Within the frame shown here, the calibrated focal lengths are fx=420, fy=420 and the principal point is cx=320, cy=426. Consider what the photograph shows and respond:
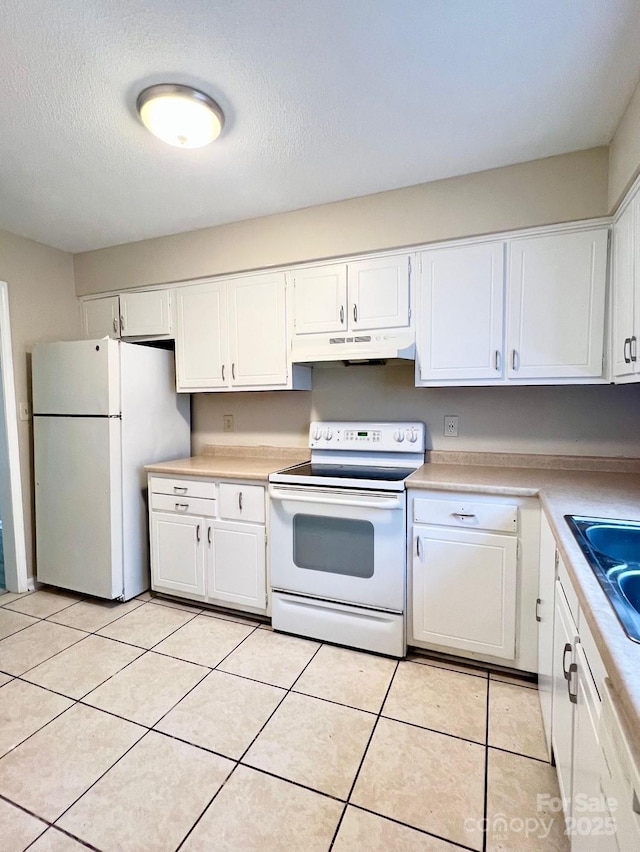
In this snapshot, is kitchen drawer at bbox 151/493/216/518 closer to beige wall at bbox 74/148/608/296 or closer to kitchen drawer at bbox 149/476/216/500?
kitchen drawer at bbox 149/476/216/500

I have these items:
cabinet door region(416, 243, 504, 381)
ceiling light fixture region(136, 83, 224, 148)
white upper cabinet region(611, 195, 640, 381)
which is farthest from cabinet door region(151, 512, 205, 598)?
white upper cabinet region(611, 195, 640, 381)

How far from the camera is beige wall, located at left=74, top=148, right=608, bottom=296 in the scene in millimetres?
1890

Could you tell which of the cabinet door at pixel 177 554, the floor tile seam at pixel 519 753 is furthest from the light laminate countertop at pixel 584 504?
the cabinet door at pixel 177 554

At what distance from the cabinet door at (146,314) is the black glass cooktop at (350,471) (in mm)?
1351

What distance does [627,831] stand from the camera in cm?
61

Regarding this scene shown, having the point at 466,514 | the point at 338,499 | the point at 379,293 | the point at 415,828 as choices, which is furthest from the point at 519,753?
the point at 379,293

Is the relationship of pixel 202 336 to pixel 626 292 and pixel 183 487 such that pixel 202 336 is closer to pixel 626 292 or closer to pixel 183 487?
pixel 183 487

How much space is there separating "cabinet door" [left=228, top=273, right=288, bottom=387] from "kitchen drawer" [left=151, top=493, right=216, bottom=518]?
76cm

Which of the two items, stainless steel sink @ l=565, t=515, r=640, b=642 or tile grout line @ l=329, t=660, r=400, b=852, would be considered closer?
stainless steel sink @ l=565, t=515, r=640, b=642

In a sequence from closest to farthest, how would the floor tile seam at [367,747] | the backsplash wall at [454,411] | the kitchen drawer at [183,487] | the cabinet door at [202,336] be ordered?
the floor tile seam at [367,747]
the backsplash wall at [454,411]
the kitchen drawer at [183,487]
the cabinet door at [202,336]

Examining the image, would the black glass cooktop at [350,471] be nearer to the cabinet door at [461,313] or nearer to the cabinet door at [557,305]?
the cabinet door at [461,313]

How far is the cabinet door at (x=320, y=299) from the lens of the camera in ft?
7.74

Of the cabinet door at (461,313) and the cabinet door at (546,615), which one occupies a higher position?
the cabinet door at (461,313)

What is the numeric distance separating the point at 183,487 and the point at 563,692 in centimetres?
207
